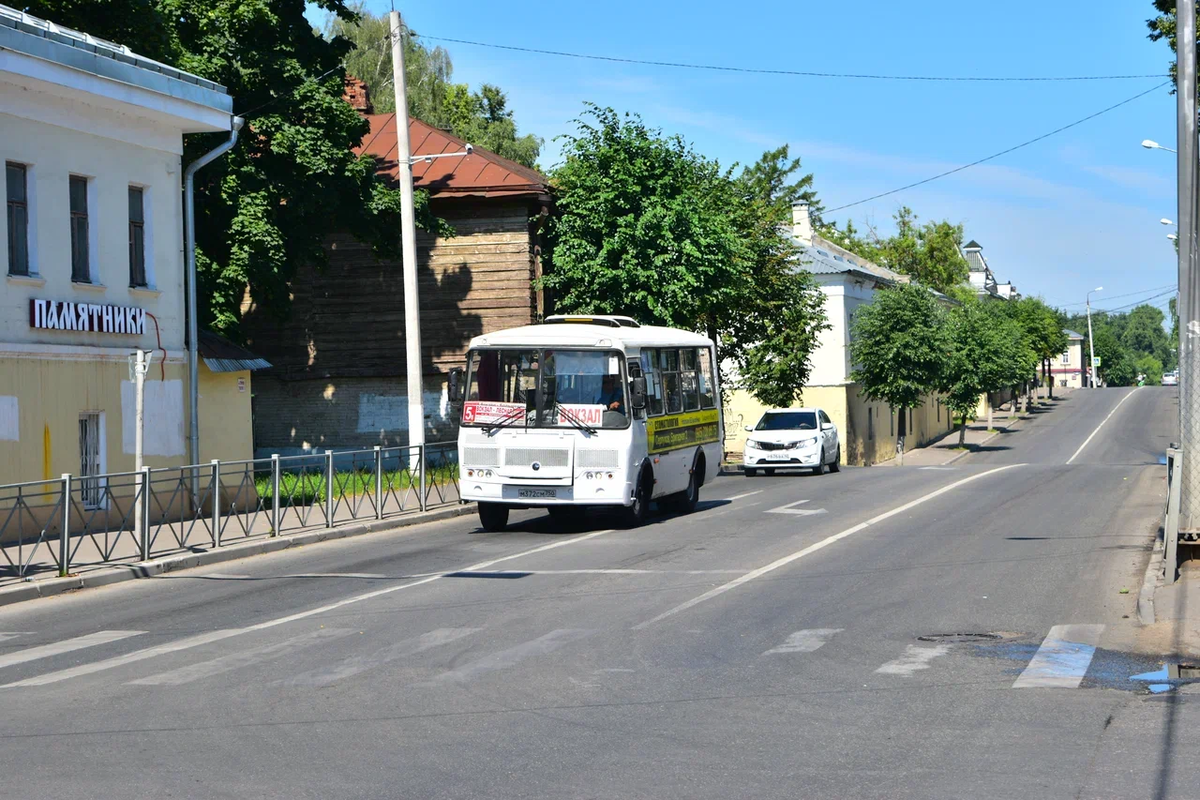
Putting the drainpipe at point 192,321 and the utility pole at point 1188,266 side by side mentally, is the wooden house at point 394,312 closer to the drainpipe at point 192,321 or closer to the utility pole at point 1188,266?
the drainpipe at point 192,321

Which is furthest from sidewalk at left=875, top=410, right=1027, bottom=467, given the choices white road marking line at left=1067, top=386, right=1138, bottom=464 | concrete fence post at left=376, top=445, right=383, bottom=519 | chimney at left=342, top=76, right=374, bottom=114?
Result: concrete fence post at left=376, top=445, right=383, bottom=519

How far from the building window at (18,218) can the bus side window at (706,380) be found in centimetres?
1110

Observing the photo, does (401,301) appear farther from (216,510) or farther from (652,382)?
(216,510)

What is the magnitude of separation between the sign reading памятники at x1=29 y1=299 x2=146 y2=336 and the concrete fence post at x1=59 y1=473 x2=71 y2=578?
5.14 m

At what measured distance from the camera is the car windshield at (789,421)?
1365 inches

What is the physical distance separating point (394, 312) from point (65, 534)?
2225 centimetres

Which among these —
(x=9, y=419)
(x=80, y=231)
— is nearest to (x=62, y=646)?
(x=9, y=419)

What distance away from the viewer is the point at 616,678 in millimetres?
9156

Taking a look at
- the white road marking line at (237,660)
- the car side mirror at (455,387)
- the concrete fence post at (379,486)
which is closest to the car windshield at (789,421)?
the concrete fence post at (379,486)

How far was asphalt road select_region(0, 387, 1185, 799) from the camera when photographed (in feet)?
22.0

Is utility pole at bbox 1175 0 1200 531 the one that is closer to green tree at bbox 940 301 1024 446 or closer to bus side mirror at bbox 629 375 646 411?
bus side mirror at bbox 629 375 646 411

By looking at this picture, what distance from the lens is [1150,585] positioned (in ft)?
41.1

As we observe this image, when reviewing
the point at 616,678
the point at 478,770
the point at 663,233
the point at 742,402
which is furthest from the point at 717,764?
the point at 742,402

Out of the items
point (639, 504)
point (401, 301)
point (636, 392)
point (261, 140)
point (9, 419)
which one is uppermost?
point (261, 140)
